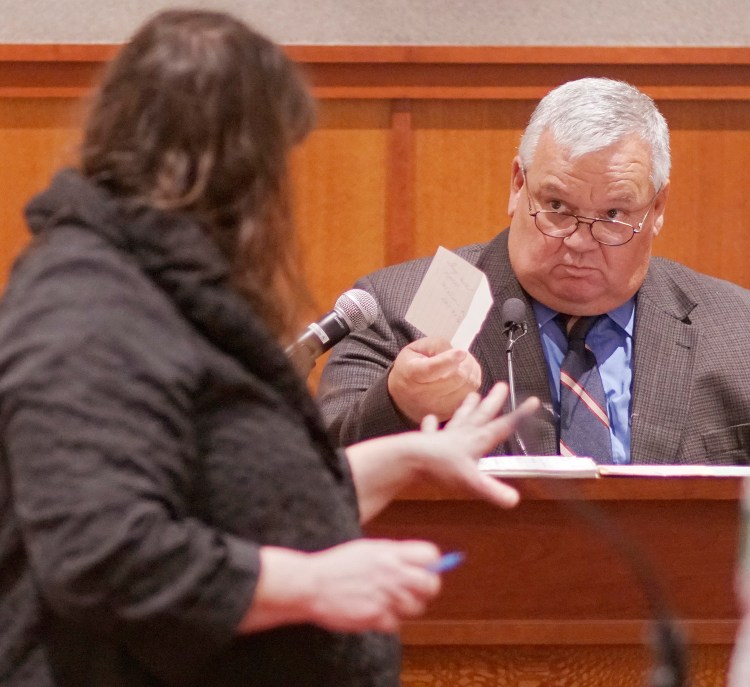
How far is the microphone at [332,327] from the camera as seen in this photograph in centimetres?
150

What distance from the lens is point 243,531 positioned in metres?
1.00

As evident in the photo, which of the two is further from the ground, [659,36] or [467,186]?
[659,36]

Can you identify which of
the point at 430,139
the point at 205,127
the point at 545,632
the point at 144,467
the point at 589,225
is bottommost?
the point at 545,632

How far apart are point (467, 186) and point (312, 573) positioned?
8.16ft

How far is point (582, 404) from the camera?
2.15 metres

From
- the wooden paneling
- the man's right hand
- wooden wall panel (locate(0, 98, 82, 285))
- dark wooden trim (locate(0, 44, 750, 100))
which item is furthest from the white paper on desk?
wooden wall panel (locate(0, 98, 82, 285))

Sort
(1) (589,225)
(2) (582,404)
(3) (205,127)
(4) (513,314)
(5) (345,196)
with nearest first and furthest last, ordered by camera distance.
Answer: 1. (3) (205,127)
2. (4) (513,314)
3. (2) (582,404)
4. (1) (589,225)
5. (5) (345,196)

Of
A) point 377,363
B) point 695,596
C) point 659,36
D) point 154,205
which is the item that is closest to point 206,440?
point 154,205

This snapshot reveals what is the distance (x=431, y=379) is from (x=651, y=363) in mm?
622

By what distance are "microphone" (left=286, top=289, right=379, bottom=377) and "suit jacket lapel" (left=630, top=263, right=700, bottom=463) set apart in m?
0.70

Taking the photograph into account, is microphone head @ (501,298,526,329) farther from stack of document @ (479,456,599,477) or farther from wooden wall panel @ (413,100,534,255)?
wooden wall panel @ (413,100,534,255)

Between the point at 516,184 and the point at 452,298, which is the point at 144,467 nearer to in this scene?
the point at 452,298

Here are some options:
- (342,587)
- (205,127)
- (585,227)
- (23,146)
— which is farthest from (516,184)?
(23,146)

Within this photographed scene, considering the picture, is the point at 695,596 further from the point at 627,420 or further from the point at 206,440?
the point at 206,440
